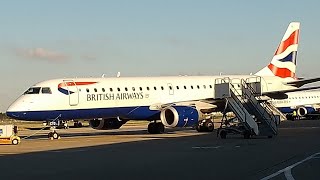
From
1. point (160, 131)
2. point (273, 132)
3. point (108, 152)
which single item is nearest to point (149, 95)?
point (160, 131)

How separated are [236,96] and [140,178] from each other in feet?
63.0

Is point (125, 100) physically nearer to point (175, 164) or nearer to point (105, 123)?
point (105, 123)

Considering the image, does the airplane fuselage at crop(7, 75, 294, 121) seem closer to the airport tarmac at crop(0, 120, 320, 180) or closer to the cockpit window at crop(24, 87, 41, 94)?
the cockpit window at crop(24, 87, 41, 94)

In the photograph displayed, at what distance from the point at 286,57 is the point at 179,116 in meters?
14.6

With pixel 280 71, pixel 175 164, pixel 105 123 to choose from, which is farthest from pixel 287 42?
pixel 175 164

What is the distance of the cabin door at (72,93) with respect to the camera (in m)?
30.5

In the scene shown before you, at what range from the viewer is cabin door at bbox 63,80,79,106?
30.5 meters

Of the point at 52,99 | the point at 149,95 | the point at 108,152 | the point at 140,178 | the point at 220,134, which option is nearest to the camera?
the point at 140,178

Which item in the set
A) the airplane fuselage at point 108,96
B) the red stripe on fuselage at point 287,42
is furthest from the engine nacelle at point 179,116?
the red stripe on fuselage at point 287,42

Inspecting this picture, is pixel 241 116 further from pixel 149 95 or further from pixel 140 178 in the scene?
pixel 140 178

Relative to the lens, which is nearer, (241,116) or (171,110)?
(241,116)

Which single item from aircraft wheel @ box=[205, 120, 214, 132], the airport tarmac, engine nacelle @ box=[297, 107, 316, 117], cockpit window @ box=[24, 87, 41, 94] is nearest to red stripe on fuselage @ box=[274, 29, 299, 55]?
aircraft wheel @ box=[205, 120, 214, 132]

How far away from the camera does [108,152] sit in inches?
785

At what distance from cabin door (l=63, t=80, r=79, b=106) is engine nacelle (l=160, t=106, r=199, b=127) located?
4688 millimetres
